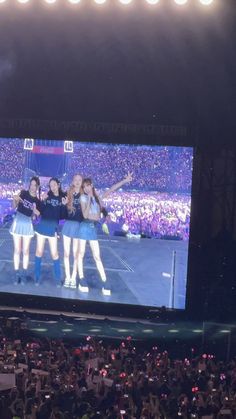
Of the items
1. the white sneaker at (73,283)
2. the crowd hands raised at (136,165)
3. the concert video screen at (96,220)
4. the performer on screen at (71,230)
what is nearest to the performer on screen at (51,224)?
the concert video screen at (96,220)

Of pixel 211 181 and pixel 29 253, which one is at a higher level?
pixel 211 181

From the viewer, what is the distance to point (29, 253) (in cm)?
1494

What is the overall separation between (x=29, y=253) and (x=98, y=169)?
90.3 inches

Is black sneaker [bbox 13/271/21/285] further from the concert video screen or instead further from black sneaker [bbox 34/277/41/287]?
black sneaker [bbox 34/277/41/287]

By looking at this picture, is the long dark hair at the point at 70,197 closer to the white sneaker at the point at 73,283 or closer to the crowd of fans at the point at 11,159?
the crowd of fans at the point at 11,159

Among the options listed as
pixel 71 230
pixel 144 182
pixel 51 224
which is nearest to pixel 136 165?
pixel 144 182

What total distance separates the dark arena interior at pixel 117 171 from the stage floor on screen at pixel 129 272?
23mm

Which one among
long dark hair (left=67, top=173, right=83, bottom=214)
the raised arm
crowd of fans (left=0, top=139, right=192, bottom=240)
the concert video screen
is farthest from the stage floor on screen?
the raised arm

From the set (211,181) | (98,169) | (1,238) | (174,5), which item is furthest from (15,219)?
(174,5)

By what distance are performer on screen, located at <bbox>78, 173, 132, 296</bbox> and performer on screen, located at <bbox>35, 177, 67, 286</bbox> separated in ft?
1.51

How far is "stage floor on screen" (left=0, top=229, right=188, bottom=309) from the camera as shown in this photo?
47.8 feet

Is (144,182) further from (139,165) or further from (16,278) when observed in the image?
(16,278)

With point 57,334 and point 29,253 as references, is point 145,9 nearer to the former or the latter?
point 29,253

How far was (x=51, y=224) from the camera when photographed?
48.8 ft
